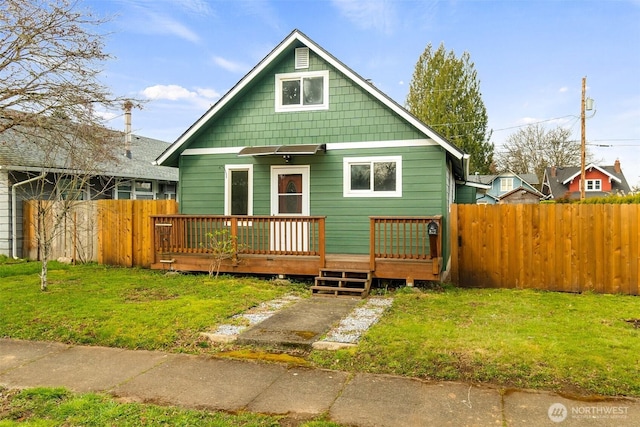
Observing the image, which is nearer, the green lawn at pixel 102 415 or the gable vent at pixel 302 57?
the green lawn at pixel 102 415

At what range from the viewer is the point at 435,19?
1475 cm

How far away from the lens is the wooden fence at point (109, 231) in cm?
1152

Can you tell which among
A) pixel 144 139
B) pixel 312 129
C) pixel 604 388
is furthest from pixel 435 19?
pixel 144 139

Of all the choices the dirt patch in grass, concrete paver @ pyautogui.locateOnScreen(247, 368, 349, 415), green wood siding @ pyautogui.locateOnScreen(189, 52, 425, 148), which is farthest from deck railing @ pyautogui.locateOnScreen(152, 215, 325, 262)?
the dirt patch in grass

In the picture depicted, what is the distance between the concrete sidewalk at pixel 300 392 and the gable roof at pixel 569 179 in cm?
4250

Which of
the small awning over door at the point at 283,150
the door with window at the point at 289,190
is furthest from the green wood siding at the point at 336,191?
the small awning over door at the point at 283,150

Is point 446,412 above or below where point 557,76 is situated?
below

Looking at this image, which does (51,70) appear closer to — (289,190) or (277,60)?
(277,60)

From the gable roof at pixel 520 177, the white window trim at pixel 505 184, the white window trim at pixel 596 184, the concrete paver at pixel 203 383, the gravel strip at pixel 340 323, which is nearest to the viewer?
the concrete paver at pixel 203 383

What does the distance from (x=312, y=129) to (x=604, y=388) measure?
833 cm

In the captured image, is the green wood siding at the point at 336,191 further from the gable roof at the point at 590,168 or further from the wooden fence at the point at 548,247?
the gable roof at the point at 590,168

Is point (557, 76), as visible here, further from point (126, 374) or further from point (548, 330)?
point (126, 374)

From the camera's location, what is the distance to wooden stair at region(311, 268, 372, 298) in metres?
8.32

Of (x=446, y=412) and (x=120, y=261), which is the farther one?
(x=120, y=261)
